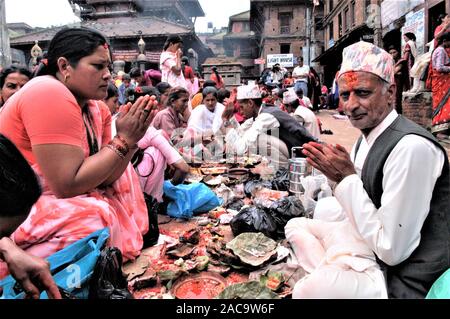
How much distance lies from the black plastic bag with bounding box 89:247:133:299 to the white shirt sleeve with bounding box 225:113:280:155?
3579 mm

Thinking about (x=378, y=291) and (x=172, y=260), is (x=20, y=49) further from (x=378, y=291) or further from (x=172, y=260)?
(x=378, y=291)

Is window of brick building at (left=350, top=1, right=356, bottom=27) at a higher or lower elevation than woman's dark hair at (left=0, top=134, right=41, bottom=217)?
higher

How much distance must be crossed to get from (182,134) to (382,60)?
432 cm

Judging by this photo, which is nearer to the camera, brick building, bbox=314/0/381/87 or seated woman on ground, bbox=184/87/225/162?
seated woman on ground, bbox=184/87/225/162

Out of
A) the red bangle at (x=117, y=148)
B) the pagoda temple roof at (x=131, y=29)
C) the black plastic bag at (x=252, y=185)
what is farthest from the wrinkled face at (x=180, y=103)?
the pagoda temple roof at (x=131, y=29)

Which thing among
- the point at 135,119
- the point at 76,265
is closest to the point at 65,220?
the point at 76,265

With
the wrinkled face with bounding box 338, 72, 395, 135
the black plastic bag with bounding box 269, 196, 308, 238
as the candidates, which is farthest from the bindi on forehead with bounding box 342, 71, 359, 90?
the black plastic bag with bounding box 269, 196, 308, 238

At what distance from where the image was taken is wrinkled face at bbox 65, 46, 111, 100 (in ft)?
7.41

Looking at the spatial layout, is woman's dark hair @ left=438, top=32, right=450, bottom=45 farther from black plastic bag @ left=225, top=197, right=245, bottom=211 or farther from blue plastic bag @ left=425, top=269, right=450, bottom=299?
blue plastic bag @ left=425, top=269, right=450, bottom=299

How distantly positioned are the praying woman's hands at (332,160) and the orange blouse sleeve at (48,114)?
4.70 ft

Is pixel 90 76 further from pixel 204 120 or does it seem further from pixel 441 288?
pixel 204 120

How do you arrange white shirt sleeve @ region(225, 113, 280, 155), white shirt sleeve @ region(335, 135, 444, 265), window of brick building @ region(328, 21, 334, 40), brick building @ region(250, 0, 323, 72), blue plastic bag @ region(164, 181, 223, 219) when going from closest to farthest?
white shirt sleeve @ region(335, 135, 444, 265)
blue plastic bag @ region(164, 181, 223, 219)
white shirt sleeve @ region(225, 113, 280, 155)
window of brick building @ region(328, 21, 334, 40)
brick building @ region(250, 0, 323, 72)

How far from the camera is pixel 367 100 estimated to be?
2.12 m
